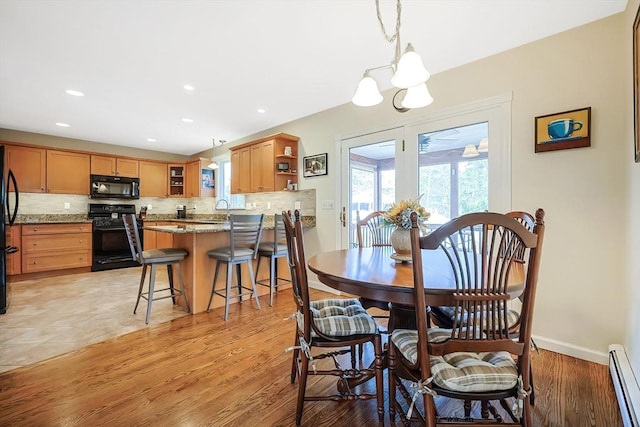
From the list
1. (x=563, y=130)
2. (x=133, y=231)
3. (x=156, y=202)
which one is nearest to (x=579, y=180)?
(x=563, y=130)

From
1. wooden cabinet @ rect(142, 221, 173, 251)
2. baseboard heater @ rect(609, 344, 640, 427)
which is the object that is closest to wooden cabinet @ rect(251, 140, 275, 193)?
wooden cabinet @ rect(142, 221, 173, 251)

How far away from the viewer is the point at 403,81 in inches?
58.0

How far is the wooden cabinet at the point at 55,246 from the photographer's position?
437 cm

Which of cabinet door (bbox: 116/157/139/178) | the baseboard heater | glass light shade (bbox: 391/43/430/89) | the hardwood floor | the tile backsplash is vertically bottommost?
the hardwood floor

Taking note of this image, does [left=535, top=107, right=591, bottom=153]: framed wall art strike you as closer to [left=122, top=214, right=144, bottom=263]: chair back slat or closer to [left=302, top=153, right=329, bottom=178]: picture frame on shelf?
[left=302, top=153, right=329, bottom=178]: picture frame on shelf

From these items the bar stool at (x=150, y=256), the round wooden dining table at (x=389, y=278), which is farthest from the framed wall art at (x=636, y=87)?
the bar stool at (x=150, y=256)

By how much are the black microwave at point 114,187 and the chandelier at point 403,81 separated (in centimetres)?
544

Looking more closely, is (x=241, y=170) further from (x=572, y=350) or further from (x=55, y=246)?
(x=572, y=350)

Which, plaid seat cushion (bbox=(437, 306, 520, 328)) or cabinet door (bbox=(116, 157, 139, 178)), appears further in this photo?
cabinet door (bbox=(116, 157, 139, 178))

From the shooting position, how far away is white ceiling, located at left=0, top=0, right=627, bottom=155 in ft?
6.39

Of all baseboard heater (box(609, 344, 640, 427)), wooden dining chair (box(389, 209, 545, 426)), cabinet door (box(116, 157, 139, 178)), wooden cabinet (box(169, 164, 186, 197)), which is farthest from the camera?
wooden cabinet (box(169, 164, 186, 197))

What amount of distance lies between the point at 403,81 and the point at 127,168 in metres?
5.96

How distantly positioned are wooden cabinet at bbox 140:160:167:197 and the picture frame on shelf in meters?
3.75

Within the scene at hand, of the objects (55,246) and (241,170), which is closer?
(55,246)
